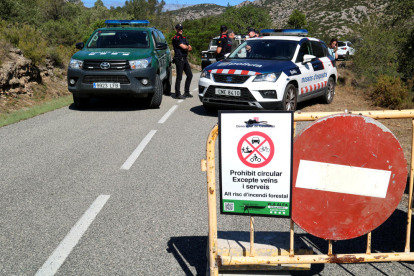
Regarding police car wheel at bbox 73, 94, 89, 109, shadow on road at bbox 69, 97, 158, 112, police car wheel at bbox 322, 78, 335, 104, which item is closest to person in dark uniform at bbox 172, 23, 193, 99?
shadow on road at bbox 69, 97, 158, 112

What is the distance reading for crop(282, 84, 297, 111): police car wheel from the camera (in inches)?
378

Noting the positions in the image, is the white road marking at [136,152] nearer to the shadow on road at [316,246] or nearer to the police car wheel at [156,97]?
the shadow on road at [316,246]

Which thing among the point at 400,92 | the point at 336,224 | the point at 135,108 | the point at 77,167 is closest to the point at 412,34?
the point at 400,92

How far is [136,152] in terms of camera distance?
6922 millimetres

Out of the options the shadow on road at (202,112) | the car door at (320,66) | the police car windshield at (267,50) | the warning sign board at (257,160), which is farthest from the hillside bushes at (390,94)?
the warning sign board at (257,160)

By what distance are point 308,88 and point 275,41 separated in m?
1.40

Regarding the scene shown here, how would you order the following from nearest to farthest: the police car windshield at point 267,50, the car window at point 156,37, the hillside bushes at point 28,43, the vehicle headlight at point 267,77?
the vehicle headlight at point 267,77 < the police car windshield at point 267,50 < the car window at point 156,37 < the hillside bushes at point 28,43

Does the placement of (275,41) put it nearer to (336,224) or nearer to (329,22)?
(336,224)

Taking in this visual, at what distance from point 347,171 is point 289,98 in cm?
705

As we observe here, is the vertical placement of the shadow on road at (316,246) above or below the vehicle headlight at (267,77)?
below

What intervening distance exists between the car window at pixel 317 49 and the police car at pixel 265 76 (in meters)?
0.03

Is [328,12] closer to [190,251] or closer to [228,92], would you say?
[228,92]

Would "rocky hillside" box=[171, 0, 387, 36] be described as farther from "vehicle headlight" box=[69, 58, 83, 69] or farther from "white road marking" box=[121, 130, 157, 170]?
"white road marking" box=[121, 130, 157, 170]

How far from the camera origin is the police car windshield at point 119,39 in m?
11.9
